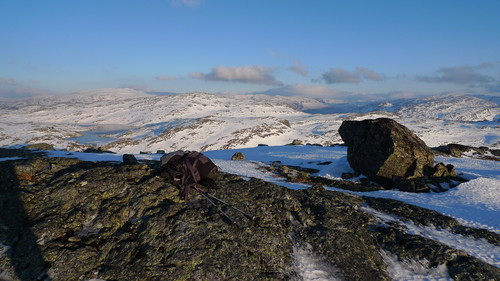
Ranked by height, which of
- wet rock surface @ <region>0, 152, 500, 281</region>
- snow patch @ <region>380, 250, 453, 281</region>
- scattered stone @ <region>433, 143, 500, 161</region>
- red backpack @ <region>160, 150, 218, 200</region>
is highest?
red backpack @ <region>160, 150, 218, 200</region>

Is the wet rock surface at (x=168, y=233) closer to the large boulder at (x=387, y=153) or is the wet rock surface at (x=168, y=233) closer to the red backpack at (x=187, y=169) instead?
the red backpack at (x=187, y=169)

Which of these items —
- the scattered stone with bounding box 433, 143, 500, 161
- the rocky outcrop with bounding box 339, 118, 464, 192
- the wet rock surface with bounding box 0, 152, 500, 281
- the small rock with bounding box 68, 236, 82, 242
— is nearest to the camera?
the wet rock surface with bounding box 0, 152, 500, 281

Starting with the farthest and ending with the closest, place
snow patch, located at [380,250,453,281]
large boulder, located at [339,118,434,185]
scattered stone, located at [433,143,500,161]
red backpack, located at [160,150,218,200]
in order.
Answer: scattered stone, located at [433,143,500,161] → large boulder, located at [339,118,434,185] → red backpack, located at [160,150,218,200] → snow patch, located at [380,250,453,281]

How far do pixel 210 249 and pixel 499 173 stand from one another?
26.8m

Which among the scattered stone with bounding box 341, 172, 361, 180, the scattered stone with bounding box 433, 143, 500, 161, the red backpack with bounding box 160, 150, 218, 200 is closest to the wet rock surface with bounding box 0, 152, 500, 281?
the red backpack with bounding box 160, 150, 218, 200

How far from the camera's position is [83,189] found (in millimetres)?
8938

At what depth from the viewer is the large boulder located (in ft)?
66.6

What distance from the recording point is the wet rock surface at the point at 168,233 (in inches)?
265

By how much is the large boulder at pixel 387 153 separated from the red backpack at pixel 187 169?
15.5 metres

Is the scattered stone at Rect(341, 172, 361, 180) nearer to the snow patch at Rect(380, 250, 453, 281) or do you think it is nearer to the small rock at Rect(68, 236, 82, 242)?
the snow patch at Rect(380, 250, 453, 281)

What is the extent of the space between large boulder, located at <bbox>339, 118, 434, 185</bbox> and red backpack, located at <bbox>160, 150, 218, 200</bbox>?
50.7ft

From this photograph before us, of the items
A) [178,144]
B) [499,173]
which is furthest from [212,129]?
[499,173]

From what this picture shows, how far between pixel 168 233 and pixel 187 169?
3.08m

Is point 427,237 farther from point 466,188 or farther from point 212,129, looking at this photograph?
point 212,129
